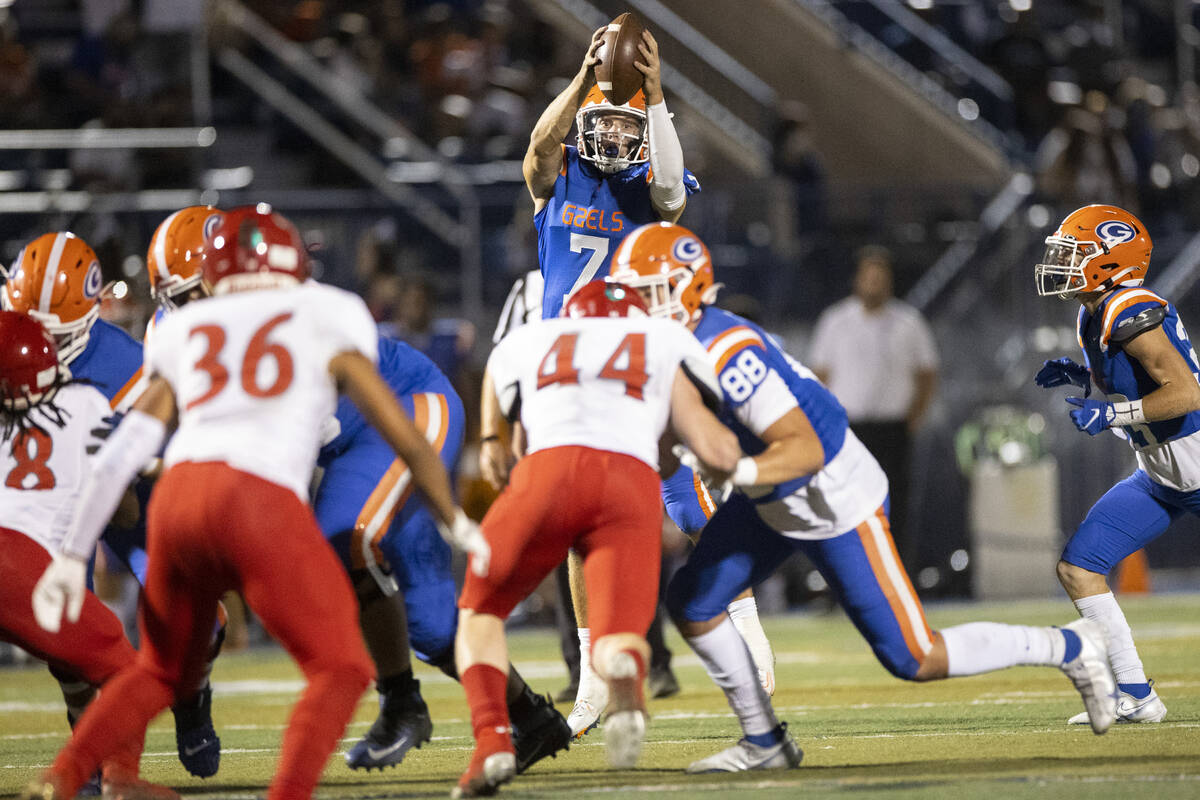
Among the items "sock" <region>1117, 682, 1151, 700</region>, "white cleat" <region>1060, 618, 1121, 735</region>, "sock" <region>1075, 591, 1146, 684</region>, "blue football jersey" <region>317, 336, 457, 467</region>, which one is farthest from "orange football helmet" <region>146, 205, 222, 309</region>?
"sock" <region>1117, 682, 1151, 700</region>

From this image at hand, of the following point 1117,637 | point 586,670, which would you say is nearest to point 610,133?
point 586,670

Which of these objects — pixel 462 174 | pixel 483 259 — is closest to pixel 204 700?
pixel 483 259

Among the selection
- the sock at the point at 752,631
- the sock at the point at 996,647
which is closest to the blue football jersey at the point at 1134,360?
the sock at the point at 996,647

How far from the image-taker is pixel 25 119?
13211 mm

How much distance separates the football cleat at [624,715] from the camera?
467 cm

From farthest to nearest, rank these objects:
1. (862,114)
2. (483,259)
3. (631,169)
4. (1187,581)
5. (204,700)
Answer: (862,114) < (1187,581) < (483,259) < (631,169) < (204,700)

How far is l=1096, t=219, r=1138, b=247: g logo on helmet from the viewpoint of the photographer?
6840 millimetres

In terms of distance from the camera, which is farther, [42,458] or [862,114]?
[862,114]

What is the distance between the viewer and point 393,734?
5883mm

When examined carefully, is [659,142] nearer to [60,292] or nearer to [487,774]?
[60,292]

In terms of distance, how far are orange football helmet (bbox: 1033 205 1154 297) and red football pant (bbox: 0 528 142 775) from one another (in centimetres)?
387

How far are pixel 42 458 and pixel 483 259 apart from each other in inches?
300

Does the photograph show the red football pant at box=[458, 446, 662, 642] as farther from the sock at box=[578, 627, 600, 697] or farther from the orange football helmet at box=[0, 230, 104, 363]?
the orange football helmet at box=[0, 230, 104, 363]

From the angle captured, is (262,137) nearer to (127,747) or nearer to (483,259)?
(483,259)
